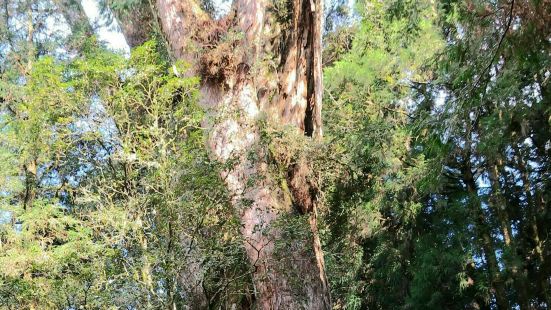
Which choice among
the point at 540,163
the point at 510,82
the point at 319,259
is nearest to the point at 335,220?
the point at 319,259

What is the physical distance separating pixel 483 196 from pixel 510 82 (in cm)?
737

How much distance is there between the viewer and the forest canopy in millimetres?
4707

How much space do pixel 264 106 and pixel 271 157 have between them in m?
1.04

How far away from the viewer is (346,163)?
761 centimetres

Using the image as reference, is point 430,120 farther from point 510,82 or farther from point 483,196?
point 483,196

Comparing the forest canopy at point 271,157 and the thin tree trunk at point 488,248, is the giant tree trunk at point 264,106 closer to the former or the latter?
the forest canopy at point 271,157

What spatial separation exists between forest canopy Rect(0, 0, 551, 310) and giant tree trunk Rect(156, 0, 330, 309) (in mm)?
26

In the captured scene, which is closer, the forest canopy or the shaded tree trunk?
the forest canopy

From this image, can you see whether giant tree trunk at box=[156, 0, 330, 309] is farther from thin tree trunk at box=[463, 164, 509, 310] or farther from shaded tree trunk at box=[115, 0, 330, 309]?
thin tree trunk at box=[463, 164, 509, 310]

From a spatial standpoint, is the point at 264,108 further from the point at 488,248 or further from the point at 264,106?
the point at 488,248

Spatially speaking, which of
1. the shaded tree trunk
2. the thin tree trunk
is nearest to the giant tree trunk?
the shaded tree trunk

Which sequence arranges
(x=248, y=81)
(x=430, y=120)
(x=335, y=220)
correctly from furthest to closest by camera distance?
(x=335, y=220) → (x=248, y=81) → (x=430, y=120)

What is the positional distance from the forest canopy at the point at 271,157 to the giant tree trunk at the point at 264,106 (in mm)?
26

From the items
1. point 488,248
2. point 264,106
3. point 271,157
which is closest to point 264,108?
point 264,106
